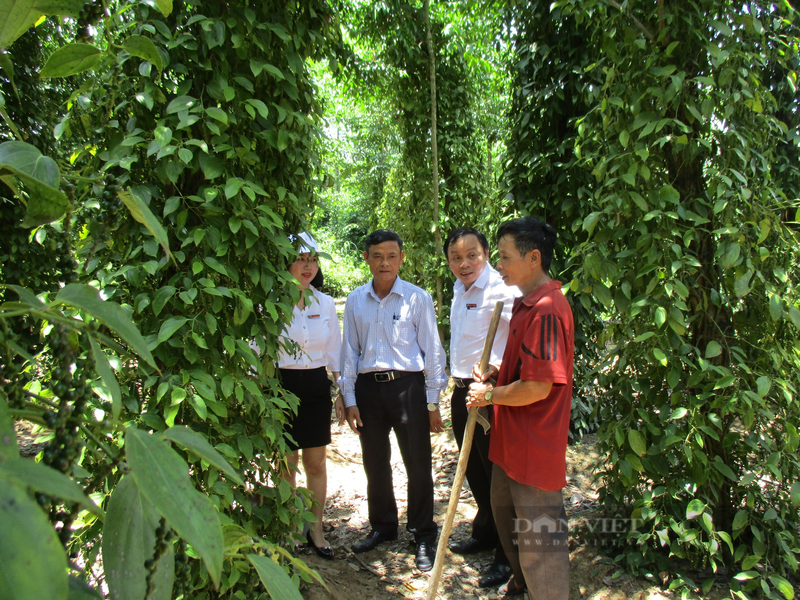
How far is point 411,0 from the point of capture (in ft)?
15.1

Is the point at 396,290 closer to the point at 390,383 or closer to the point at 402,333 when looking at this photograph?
the point at 402,333

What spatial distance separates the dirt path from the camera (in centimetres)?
240

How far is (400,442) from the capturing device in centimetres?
299

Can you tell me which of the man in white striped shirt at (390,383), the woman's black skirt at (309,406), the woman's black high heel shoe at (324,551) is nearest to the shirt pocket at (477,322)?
the man in white striped shirt at (390,383)

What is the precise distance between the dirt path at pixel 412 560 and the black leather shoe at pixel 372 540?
27 mm

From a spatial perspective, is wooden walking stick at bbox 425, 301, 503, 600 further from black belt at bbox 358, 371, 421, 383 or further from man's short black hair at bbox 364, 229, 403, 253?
man's short black hair at bbox 364, 229, 403, 253

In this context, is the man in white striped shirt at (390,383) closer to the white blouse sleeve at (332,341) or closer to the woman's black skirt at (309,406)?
the white blouse sleeve at (332,341)

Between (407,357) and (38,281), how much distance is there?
8.33ft

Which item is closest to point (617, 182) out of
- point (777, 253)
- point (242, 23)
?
point (777, 253)

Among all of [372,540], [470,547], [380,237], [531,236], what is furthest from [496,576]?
[380,237]

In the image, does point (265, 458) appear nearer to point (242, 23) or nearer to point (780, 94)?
point (242, 23)

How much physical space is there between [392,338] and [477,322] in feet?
1.54

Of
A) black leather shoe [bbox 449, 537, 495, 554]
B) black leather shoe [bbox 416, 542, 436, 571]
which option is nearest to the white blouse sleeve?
black leather shoe [bbox 416, 542, 436, 571]

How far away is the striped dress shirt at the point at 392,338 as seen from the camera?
9.62ft
